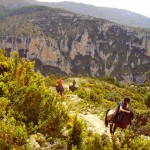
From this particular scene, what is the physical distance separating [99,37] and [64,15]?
A: 19.9 meters

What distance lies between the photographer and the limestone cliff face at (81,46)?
146 m

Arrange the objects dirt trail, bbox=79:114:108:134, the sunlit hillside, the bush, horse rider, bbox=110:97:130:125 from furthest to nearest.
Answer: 1. dirt trail, bbox=79:114:108:134
2. horse rider, bbox=110:97:130:125
3. the bush
4. the sunlit hillside

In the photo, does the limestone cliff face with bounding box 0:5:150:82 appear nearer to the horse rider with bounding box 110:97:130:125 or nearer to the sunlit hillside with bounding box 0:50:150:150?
the horse rider with bounding box 110:97:130:125

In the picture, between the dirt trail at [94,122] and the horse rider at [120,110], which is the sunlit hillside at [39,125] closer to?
the horse rider at [120,110]

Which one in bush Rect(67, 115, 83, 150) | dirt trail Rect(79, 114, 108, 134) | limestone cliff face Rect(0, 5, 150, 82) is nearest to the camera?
bush Rect(67, 115, 83, 150)

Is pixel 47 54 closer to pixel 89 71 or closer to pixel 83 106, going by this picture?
pixel 89 71

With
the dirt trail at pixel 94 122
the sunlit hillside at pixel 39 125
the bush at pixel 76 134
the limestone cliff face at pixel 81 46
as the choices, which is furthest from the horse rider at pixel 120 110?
the limestone cliff face at pixel 81 46

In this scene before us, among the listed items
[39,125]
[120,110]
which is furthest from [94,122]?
[39,125]

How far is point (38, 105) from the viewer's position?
34.4ft

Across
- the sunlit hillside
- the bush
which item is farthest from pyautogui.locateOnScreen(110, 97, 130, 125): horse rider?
the bush

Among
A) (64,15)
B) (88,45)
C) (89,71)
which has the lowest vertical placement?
(89,71)

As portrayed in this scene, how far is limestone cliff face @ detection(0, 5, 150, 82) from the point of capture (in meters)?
146

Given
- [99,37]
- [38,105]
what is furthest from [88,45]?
[38,105]

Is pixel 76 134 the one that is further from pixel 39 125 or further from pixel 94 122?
pixel 94 122
